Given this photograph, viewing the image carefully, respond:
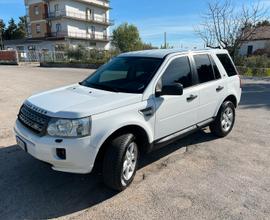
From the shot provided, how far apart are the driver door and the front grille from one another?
158 centimetres

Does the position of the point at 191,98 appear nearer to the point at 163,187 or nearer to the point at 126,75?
the point at 126,75

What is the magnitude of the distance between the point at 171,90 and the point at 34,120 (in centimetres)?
191

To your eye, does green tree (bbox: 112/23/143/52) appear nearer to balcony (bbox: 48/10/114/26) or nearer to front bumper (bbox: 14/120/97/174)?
balcony (bbox: 48/10/114/26)

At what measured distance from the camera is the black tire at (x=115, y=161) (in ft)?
11.1

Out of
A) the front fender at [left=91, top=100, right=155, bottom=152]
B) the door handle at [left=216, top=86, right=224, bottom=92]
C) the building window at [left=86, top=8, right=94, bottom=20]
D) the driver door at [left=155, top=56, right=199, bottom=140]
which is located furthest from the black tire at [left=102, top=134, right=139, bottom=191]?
the building window at [left=86, top=8, right=94, bottom=20]

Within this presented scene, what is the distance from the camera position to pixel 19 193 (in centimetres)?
356

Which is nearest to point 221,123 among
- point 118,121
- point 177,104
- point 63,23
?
point 177,104

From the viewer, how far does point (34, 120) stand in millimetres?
3480

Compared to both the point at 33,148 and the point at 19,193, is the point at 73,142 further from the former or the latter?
the point at 19,193

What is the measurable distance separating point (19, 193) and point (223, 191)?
271cm

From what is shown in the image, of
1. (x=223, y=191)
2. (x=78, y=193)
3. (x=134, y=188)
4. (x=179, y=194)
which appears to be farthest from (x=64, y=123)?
(x=223, y=191)

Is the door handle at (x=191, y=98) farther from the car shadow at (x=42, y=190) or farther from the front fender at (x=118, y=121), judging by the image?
the car shadow at (x=42, y=190)

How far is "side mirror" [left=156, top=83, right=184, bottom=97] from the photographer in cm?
383

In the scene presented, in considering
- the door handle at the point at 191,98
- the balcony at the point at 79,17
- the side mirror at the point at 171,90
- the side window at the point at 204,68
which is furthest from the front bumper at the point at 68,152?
the balcony at the point at 79,17
